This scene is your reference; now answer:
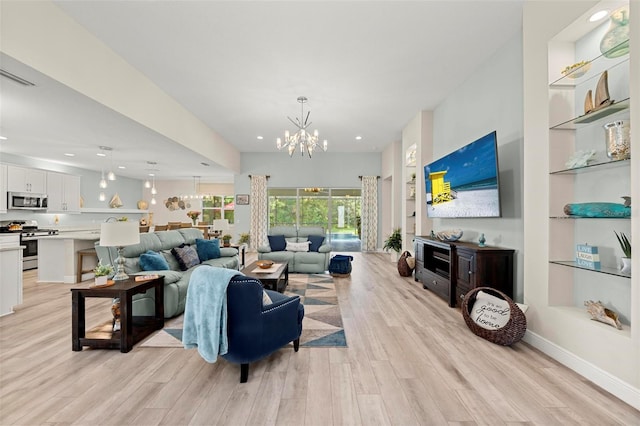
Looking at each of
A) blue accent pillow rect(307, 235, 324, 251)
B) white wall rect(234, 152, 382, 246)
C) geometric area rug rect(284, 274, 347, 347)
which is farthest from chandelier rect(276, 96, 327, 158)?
white wall rect(234, 152, 382, 246)

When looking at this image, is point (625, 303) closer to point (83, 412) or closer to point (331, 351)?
point (331, 351)

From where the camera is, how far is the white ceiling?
2.83m

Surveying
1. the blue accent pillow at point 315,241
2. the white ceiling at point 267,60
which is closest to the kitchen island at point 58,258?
the white ceiling at point 267,60

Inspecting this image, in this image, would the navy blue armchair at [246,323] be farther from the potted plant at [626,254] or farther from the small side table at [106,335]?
the potted plant at [626,254]

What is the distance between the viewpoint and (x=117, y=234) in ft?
9.56

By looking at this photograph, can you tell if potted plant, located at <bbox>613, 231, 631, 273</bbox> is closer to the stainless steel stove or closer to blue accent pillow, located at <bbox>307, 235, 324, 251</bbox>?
blue accent pillow, located at <bbox>307, 235, 324, 251</bbox>

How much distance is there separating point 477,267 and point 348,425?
236 centimetres

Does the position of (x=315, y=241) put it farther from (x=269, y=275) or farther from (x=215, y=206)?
(x=215, y=206)

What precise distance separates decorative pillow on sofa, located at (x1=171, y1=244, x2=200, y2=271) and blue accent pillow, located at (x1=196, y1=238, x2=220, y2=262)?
0.31 m

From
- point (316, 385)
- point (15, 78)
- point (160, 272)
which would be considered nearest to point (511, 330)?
point (316, 385)

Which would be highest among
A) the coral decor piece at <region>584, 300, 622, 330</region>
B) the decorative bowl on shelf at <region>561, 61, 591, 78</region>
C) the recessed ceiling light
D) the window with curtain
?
the recessed ceiling light

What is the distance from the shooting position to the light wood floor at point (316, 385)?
69.9 inches

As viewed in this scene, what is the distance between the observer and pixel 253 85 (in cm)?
443

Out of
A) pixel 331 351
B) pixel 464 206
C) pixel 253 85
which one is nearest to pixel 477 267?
pixel 464 206
